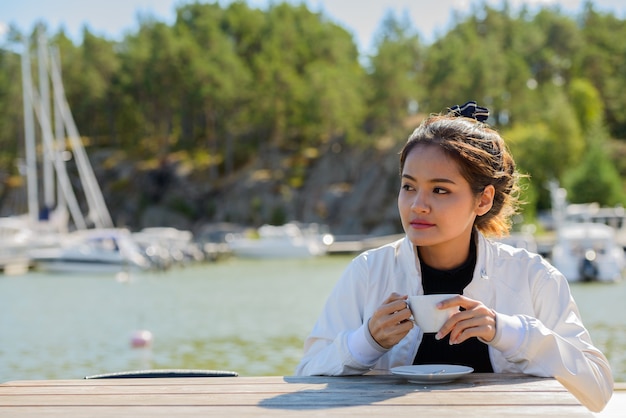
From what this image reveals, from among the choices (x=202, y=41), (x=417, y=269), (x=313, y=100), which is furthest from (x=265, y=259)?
(x=417, y=269)

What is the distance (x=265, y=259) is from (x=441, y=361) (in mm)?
38250

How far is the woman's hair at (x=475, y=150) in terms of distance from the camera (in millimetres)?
2764

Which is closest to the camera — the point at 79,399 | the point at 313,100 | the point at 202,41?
the point at 79,399

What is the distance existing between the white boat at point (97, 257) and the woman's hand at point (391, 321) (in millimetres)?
30194

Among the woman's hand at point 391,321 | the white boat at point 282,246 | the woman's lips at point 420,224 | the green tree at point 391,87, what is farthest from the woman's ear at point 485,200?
the green tree at point 391,87

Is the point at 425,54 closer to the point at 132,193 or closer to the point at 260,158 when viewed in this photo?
the point at 260,158

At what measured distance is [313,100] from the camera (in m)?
54.4

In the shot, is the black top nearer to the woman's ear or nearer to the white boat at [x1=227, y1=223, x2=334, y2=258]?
the woman's ear

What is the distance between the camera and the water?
13234 millimetres

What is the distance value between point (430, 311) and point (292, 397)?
1.49ft

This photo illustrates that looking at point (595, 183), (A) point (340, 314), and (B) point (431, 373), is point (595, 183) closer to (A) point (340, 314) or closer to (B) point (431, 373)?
(A) point (340, 314)

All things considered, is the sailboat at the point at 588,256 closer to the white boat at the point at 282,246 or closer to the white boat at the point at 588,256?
the white boat at the point at 588,256

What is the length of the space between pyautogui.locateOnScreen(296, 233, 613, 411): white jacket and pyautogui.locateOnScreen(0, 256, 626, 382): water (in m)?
8.19

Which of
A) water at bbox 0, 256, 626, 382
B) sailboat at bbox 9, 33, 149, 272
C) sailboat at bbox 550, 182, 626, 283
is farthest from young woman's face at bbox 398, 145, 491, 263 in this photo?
sailboat at bbox 9, 33, 149, 272
